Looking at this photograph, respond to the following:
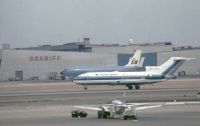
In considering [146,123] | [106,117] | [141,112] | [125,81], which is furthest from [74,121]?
[125,81]

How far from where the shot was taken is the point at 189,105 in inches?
2532

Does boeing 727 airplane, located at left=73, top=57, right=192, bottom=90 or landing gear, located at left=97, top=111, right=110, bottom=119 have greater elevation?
boeing 727 airplane, located at left=73, top=57, right=192, bottom=90

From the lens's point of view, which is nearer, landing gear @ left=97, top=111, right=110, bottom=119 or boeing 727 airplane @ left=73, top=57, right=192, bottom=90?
landing gear @ left=97, top=111, right=110, bottom=119

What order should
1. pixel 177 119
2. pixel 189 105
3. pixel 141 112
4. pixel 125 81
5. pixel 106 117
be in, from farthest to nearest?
pixel 125 81 < pixel 189 105 < pixel 141 112 < pixel 106 117 < pixel 177 119

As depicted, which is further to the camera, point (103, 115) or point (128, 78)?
point (128, 78)

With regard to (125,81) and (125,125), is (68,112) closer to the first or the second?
(125,125)

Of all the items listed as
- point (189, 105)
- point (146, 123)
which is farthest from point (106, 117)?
point (189, 105)

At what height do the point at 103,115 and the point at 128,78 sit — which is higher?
the point at 128,78

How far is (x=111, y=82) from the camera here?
11625cm

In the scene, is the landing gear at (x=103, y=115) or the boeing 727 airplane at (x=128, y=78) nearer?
the landing gear at (x=103, y=115)

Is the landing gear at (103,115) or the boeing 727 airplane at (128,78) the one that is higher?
the boeing 727 airplane at (128,78)

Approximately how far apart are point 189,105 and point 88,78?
2199 inches

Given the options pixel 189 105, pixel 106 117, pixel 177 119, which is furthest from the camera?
pixel 189 105

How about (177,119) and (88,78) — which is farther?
(88,78)
